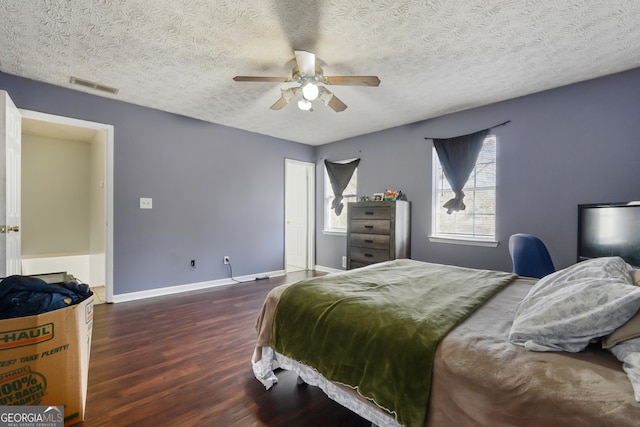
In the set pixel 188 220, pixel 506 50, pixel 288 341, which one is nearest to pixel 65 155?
pixel 188 220

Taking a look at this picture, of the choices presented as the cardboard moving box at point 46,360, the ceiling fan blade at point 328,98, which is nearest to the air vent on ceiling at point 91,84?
the ceiling fan blade at point 328,98

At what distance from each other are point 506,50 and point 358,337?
8.18 ft

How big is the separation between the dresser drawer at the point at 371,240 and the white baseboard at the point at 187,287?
155 cm

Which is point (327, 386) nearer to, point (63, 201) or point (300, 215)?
point (300, 215)

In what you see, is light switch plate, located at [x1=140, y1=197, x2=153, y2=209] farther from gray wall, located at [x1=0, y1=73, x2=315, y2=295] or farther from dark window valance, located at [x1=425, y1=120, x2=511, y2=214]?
dark window valance, located at [x1=425, y1=120, x2=511, y2=214]

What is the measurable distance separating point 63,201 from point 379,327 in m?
5.45

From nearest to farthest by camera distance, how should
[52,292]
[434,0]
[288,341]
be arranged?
[52,292] < [288,341] < [434,0]


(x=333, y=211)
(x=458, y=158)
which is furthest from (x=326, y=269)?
(x=458, y=158)

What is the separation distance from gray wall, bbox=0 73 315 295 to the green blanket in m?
2.76

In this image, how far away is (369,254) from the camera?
409cm

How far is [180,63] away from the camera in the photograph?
253 cm

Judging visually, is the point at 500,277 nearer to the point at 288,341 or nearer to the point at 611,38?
the point at 288,341

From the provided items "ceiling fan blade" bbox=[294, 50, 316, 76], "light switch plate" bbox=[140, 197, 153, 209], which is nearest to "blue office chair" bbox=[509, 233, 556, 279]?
"ceiling fan blade" bbox=[294, 50, 316, 76]

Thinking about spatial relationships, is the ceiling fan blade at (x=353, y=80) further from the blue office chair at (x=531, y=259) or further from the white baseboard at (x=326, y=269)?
the white baseboard at (x=326, y=269)
